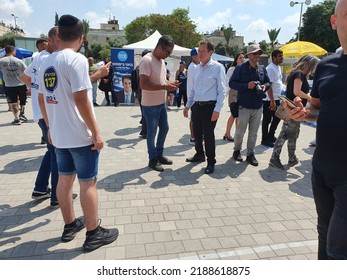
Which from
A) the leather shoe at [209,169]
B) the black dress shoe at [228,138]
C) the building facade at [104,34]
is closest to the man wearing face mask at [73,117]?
the leather shoe at [209,169]

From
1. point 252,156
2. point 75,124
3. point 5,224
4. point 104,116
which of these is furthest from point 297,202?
point 104,116

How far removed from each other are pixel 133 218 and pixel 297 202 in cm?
214

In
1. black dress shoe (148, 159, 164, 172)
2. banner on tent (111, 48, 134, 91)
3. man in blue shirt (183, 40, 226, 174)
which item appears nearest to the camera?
man in blue shirt (183, 40, 226, 174)

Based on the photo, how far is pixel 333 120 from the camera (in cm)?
160

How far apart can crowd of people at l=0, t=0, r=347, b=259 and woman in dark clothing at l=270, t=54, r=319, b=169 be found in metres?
0.02

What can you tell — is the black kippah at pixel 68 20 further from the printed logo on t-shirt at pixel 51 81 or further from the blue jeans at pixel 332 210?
the blue jeans at pixel 332 210

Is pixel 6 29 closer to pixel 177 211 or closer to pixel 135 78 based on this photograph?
pixel 135 78

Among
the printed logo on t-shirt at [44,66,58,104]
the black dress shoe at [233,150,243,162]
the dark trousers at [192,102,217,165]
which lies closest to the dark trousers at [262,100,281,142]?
the black dress shoe at [233,150,243,162]

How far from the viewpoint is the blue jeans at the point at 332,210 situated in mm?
1590

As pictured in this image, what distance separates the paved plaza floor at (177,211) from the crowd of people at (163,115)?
206 mm

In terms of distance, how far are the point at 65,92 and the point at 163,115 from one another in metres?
2.59

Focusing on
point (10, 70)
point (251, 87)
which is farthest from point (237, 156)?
point (10, 70)

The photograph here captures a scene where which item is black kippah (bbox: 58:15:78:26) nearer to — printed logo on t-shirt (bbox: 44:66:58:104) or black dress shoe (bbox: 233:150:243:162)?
printed logo on t-shirt (bbox: 44:66:58:104)

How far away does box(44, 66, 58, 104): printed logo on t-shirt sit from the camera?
2265 mm
